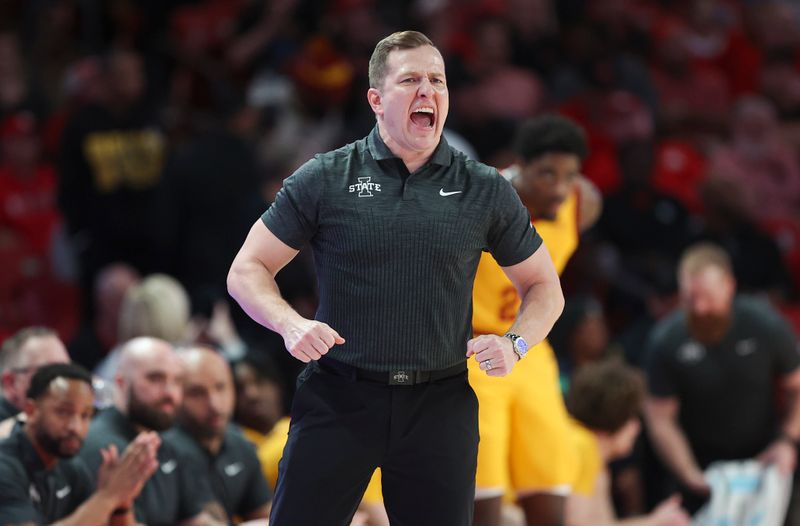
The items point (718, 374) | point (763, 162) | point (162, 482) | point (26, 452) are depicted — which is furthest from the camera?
point (763, 162)

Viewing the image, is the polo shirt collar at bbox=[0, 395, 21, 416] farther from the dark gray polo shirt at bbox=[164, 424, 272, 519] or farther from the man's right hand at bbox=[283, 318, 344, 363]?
the man's right hand at bbox=[283, 318, 344, 363]

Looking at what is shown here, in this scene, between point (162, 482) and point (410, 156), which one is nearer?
point (410, 156)

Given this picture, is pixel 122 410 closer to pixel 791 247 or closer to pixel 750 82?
pixel 791 247

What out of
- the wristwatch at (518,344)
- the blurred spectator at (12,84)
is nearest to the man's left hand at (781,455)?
the wristwatch at (518,344)

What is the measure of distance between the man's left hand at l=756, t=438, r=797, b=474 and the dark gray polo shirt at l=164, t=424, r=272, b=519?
2.89 metres

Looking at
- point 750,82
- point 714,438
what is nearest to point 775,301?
point 714,438

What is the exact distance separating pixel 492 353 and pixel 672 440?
433 cm

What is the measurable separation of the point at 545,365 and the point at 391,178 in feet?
6.59

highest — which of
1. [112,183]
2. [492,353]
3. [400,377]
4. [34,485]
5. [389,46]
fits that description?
[389,46]

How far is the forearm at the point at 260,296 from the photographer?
4202 mm

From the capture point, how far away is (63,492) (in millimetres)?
5898

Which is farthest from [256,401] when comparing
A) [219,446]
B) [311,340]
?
[311,340]

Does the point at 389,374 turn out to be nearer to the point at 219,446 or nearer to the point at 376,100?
the point at 376,100

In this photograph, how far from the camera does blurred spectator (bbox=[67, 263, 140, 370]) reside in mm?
8656
